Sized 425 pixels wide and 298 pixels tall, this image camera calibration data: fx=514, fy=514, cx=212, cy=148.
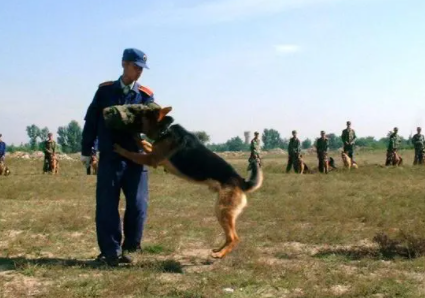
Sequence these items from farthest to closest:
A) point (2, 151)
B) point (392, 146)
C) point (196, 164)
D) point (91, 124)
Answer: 1. point (392, 146)
2. point (2, 151)
3. point (91, 124)
4. point (196, 164)

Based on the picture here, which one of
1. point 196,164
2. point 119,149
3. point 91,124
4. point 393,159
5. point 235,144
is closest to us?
point 196,164

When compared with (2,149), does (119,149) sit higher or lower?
higher

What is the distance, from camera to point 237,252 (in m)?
5.72

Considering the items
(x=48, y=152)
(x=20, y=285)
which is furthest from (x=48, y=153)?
(x=20, y=285)

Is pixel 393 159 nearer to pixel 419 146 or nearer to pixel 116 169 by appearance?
pixel 419 146

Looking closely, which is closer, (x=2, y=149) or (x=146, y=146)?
(x=146, y=146)

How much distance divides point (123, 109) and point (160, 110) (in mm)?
392

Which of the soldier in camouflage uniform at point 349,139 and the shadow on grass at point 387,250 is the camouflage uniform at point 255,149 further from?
the shadow on grass at point 387,250

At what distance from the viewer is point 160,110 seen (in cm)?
529

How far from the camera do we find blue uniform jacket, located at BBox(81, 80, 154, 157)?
5.36 m

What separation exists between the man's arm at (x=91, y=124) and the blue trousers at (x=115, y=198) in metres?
0.22

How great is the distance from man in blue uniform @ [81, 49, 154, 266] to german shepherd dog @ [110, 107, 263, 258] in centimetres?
20

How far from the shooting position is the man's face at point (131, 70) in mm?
5305

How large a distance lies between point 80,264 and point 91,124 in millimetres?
1459
